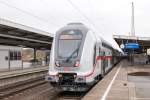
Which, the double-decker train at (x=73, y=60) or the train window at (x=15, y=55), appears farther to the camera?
the train window at (x=15, y=55)

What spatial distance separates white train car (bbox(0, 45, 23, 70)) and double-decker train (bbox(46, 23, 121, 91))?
24.2 m

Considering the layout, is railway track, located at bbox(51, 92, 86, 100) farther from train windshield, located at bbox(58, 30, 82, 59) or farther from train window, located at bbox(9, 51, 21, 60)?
train window, located at bbox(9, 51, 21, 60)

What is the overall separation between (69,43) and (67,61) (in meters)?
0.95

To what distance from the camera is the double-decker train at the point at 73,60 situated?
15.2 meters

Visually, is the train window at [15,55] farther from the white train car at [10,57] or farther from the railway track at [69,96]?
the railway track at [69,96]

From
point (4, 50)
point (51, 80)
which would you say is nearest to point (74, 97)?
point (51, 80)

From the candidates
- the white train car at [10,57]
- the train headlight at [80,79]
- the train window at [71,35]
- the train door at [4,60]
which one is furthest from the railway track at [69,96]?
the train door at [4,60]

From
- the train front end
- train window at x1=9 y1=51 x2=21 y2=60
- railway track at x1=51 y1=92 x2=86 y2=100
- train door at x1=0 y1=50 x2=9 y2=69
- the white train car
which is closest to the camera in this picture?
railway track at x1=51 y1=92 x2=86 y2=100

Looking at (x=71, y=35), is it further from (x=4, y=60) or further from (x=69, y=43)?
(x=4, y=60)

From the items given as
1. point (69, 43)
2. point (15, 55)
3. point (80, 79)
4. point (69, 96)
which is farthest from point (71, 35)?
point (15, 55)

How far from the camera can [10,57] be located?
4238 centimetres

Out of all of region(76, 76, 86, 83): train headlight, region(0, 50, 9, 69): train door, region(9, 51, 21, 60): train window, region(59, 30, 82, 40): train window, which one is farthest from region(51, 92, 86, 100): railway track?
region(9, 51, 21, 60): train window

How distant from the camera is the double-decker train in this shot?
15.2 meters

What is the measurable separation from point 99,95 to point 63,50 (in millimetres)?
2902
